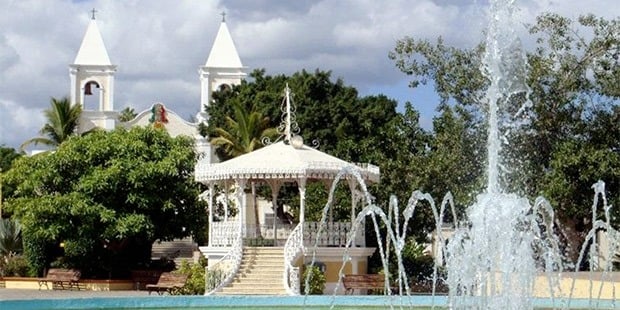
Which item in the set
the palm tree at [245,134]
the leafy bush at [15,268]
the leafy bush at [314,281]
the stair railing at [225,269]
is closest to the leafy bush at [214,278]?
the stair railing at [225,269]

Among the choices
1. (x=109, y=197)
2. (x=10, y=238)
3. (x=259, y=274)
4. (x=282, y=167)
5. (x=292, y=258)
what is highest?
(x=282, y=167)

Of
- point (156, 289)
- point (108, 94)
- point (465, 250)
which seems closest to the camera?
point (465, 250)

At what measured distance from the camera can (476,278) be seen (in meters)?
20.6

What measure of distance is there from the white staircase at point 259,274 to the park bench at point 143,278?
5.23 meters

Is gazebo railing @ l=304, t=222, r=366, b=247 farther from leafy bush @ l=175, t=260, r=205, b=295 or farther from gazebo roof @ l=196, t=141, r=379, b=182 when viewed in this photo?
leafy bush @ l=175, t=260, r=205, b=295

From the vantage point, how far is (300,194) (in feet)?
101

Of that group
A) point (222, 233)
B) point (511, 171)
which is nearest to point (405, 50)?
point (511, 171)

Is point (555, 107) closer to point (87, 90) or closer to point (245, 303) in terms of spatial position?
point (245, 303)

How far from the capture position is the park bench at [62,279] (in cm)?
3463

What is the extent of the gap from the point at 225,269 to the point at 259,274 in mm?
902

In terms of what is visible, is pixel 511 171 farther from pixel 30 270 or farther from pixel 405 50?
pixel 30 270

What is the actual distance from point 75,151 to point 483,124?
40.2 feet

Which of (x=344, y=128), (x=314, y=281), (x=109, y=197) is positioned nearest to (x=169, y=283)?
(x=314, y=281)

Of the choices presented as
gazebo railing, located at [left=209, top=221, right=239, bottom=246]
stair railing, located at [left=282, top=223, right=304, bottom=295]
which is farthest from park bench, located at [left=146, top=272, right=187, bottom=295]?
stair railing, located at [left=282, top=223, right=304, bottom=295]
